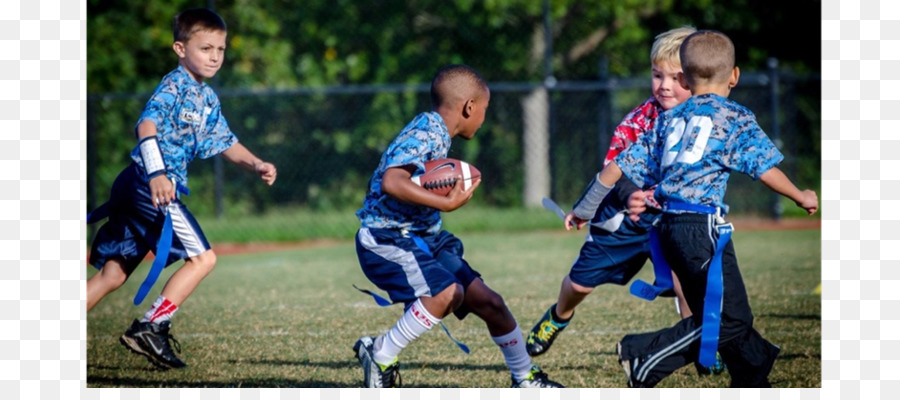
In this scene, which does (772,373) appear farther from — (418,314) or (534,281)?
(534,281)

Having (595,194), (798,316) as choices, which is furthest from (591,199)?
(798,316)

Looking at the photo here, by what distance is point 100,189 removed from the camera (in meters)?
15.2

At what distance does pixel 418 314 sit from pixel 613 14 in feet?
45.9

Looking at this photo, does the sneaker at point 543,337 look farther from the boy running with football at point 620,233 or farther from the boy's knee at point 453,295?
the boy's knee at point 453,295

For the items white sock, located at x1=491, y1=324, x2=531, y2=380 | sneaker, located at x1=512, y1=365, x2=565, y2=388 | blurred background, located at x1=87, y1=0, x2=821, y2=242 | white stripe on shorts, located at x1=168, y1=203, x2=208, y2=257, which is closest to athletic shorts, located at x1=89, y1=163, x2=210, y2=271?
white stripe on shorts, located at x1=168, y1=203, x2=208, y2=257

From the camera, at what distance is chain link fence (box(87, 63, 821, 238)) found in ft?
48.5

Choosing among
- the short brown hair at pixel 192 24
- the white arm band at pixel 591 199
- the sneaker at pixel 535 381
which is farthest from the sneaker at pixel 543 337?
the short brown hair at pixel 192 24

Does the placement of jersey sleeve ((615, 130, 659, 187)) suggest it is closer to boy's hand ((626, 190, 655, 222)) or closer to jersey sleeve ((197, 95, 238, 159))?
boy's hand ((626, 190, 655, 222))

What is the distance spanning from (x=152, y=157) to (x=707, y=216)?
2558 mm

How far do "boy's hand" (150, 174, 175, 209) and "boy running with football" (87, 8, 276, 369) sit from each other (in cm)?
19

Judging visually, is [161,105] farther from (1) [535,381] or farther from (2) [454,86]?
(1) [535,381]

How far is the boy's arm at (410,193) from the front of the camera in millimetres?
4539

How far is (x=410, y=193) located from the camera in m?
4.54

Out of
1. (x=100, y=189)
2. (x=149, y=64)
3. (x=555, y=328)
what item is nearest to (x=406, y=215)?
(x=555, y=328)
